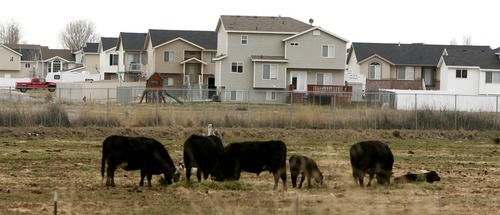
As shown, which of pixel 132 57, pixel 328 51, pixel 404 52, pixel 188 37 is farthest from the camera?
pixel 132 57

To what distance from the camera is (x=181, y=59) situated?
94.4m

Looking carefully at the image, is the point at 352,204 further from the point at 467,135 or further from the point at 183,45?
the point at 183,45

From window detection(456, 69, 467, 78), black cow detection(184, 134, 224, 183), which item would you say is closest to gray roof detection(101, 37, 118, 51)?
window detection(456, 69, 467, 78)

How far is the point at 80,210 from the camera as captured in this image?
16.8 metres

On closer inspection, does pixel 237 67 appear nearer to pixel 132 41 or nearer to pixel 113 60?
pixel 132 41

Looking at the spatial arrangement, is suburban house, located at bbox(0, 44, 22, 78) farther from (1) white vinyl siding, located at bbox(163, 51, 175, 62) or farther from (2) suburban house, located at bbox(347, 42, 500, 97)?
(2) suburban house, located at bbox(347, 42, 500, 97)

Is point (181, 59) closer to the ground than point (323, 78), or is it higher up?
higher up

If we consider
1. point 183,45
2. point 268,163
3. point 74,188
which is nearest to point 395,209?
point 268,163

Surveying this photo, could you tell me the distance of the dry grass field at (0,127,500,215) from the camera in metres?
17.5

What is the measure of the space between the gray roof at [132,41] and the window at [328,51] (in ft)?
97.4

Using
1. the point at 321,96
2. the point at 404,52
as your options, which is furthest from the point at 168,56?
the point at 321,96

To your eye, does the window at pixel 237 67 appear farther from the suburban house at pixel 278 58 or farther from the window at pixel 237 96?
the window at pixel 237 96

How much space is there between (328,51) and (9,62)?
68267mm

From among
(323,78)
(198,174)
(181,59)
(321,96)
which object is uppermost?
(181,59)
